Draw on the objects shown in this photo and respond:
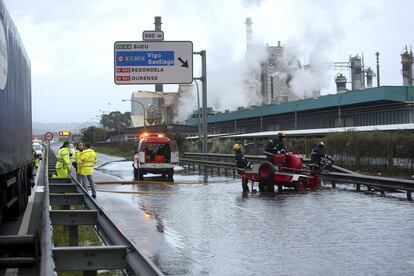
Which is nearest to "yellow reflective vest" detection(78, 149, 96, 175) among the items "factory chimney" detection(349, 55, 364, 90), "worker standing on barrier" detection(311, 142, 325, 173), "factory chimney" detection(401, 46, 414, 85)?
"worker standing on barrier" detection(311, 142, 325, 173)

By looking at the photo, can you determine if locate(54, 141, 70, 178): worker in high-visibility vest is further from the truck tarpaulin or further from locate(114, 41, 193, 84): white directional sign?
locate(114, 41, 193, 84): white directional sign

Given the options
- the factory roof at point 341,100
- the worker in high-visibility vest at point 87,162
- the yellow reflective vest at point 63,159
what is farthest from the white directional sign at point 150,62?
the factory roof at point 341,100

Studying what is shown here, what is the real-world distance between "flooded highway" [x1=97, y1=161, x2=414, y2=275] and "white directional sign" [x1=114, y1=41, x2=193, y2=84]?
44.8ft

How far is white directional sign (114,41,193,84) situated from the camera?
3231cm

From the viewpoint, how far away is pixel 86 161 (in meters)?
18.7

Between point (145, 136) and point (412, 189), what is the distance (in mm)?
15854

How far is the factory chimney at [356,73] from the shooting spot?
8319cm

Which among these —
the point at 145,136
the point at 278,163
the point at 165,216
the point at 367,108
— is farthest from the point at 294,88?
the point at 165,216

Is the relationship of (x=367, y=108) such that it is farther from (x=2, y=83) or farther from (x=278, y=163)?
(x=2, y=83)

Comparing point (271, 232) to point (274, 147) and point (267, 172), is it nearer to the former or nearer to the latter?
point (267, 172)

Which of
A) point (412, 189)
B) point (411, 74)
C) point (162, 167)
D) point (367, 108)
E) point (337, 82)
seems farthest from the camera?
point (337, 82)

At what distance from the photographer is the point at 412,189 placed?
16.8 meters

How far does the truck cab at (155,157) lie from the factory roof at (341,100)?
25587 mm

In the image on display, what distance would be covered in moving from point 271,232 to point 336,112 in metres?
50.3
